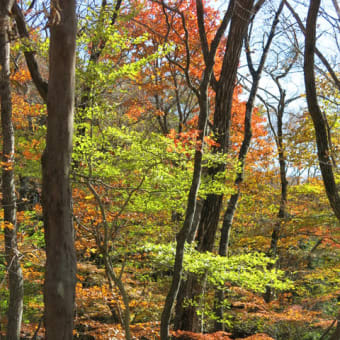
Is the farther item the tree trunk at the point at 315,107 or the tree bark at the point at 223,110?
the tree bark at the point at 223,110

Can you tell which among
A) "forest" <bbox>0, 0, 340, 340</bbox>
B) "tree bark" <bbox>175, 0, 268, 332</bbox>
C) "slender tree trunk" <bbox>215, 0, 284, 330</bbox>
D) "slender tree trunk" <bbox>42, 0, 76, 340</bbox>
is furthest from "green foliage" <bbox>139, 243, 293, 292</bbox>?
"slender tree trunk" <bbox>215, 0, 284, 330</bbox>

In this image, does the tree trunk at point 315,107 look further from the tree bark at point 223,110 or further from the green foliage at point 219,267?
the tree bark at point 223,110

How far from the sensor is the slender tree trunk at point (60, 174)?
3.28 metres

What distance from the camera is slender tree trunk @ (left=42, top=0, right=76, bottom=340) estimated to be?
129 inches

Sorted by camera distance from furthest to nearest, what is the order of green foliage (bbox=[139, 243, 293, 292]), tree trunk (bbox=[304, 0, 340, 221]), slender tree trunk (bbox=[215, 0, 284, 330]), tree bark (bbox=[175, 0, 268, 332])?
slender tree trunk (bbox=[215, 0, 284, 330]), tree bark (bbox=[175, 0, 268, 332]), green foliage (bbox=[139, 243, 293, 292]), tree trunk (bbox=[304, 0, 340, 221])

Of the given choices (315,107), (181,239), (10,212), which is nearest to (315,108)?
(315,107)

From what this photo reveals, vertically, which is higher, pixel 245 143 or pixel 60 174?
pixel 245 143

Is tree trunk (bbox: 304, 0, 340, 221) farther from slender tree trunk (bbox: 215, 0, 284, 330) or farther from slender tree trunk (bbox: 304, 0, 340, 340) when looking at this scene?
slender tree trunk (bbox: 215, 0, 284, 330)

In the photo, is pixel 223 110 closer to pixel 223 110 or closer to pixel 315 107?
pixel 223 110

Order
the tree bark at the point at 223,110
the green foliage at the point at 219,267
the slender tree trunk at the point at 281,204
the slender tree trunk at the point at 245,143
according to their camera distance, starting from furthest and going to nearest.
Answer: the slender tree trunk at the point at 281,204
the slender tree trunk at the point at 245,143
the tree bark at the point at 223,110
the green foliage at the point at 219,267

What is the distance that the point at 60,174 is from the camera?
133 inches

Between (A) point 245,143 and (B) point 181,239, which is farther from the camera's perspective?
(A) point 245,143

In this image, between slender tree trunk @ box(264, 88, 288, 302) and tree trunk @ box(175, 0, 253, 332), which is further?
slender tree trunk @ box(264, 88, 288, 302)

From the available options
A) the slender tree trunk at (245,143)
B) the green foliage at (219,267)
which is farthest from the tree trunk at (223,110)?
the green foliage at (219,267)
